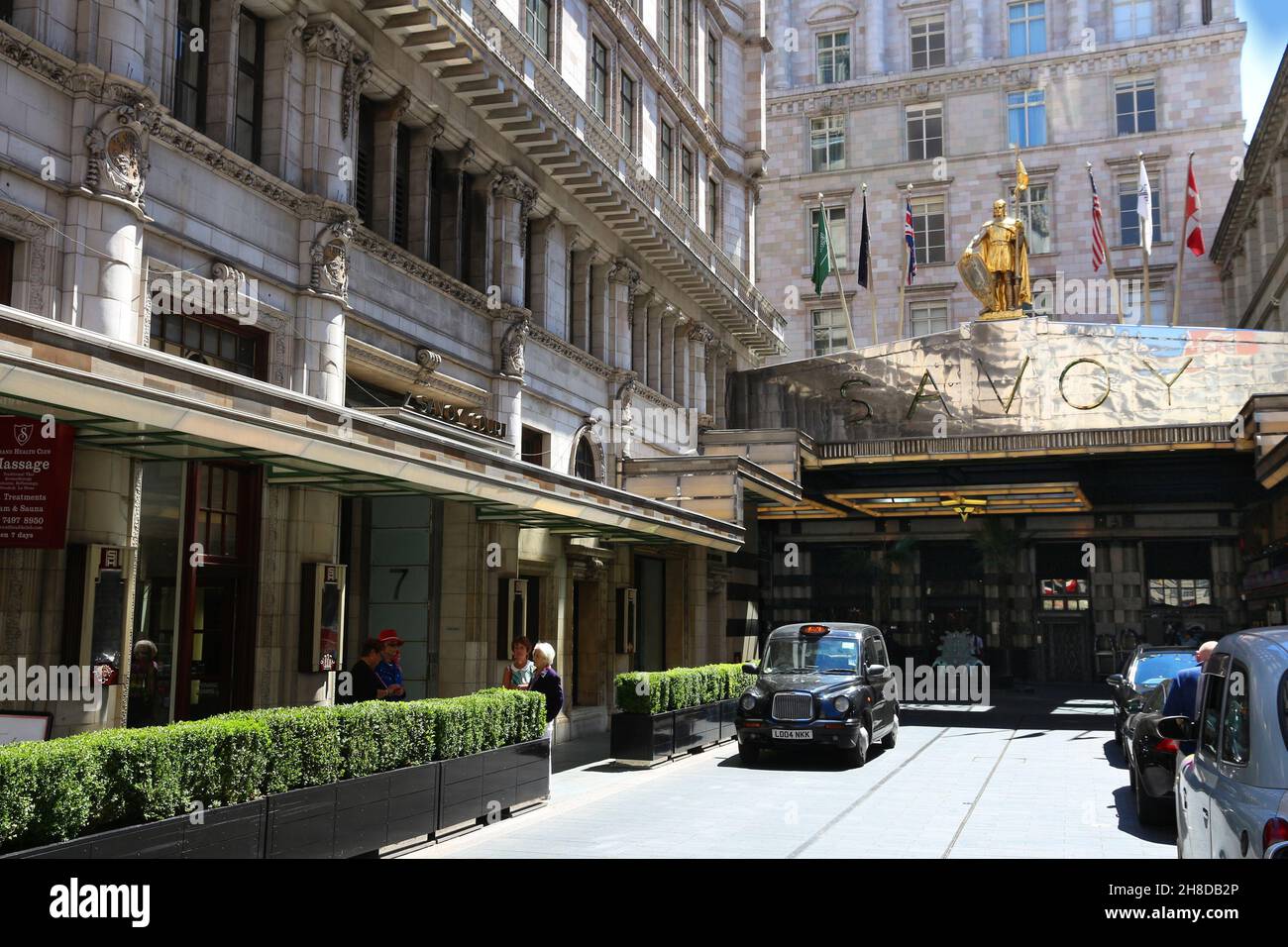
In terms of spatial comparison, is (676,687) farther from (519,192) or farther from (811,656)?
(519,192)

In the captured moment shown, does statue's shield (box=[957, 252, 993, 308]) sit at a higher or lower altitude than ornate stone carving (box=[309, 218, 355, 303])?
higher

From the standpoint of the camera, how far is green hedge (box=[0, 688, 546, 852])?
6875 mm

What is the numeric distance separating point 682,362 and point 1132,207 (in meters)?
30.1

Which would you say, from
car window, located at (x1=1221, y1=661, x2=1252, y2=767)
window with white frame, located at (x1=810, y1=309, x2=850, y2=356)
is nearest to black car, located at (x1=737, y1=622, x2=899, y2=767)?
car window, located at (x1=1221, y1=661, x2=1252, y2=767)

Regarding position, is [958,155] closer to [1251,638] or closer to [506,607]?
[506,607]

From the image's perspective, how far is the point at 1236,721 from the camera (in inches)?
240

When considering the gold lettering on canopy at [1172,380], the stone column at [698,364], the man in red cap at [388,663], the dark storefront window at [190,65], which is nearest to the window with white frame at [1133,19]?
the gold lettering on canopy at [1172,380]

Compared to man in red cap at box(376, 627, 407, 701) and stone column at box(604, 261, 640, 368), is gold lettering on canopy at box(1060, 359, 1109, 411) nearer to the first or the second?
stone column at box(604, 261, 640, 368)

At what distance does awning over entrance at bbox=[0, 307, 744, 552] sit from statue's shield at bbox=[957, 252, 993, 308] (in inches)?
741

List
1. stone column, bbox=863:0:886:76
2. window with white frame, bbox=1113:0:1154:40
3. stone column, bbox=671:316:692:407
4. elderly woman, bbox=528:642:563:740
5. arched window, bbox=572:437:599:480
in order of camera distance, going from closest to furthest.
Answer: elderly woman, bbox=528:642:563:740, arched window, bbox=572:437:599:480, stone column, bbox=671:316:692:407, window with white frame, bbox=1113:0:1154:40, stone column, bbox=863:0:886:76

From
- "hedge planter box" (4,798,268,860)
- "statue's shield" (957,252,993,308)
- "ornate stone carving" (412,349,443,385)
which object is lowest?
"hedge planter box" (4,798,268,860)

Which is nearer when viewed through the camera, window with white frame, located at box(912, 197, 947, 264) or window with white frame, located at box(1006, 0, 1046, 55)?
window with white frame, located at box(912, 197, 947, 264)

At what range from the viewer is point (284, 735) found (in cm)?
920
